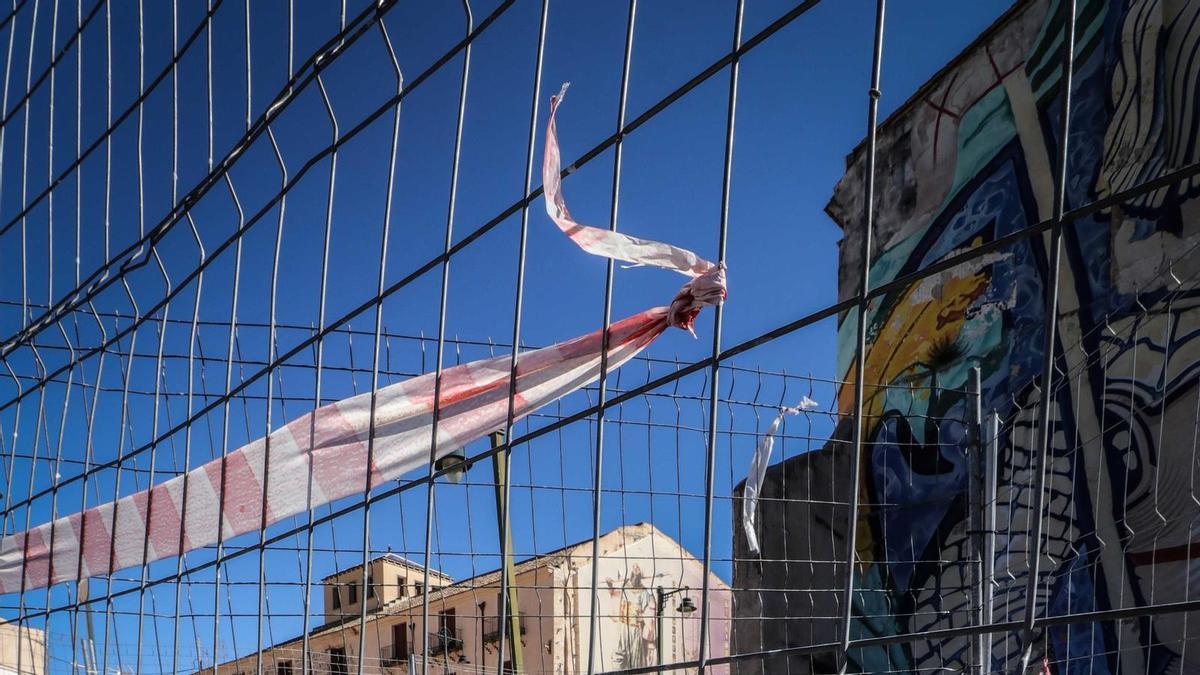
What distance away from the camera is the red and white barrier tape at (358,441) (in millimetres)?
2516

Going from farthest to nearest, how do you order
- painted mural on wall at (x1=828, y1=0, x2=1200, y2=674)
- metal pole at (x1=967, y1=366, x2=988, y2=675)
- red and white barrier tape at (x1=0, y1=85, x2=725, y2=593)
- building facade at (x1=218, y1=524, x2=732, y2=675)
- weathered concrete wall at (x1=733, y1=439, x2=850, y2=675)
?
building facade at (x1=218, y1=524, x2=732, y2=675) → weathered concrete wall at (x1=733, y1=439, x2=850, y2=675) → metal pole at (x1=967, y1=366, x2=988, y2=675) → painted mural on wall at (x1=828, y1=0, x2=1200, y2=674) → red and white barrier tape at (x1=0, y1=85, x2=725, y2=593)

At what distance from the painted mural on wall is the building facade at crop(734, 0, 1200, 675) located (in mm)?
12

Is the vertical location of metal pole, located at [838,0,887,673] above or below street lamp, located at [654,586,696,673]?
above

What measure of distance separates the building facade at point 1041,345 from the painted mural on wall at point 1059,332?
0.04ft

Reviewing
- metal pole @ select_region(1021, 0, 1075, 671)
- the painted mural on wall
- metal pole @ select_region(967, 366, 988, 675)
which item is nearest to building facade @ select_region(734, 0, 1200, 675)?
the painted mural on wall

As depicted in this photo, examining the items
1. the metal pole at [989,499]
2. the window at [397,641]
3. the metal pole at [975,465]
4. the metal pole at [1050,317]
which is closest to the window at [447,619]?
the window at [397,641]

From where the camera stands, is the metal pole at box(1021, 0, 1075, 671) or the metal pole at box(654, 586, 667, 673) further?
the metal pole at box(654, 586, 667, 673)

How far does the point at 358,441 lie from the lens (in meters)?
3.46

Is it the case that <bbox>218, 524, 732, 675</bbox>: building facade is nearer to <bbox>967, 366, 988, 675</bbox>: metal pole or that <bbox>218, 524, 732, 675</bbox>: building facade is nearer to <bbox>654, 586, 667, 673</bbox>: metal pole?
<bbox>654, 586, 667, 673</bbox>: metal pole

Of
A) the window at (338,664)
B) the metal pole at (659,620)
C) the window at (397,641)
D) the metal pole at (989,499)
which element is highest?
the metal pole at (989,499)

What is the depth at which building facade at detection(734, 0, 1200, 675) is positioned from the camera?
210 inches

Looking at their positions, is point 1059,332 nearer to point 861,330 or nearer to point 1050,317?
point 861,330

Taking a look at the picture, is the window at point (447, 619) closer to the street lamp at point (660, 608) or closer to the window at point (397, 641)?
the street lamp at point (660, 608)

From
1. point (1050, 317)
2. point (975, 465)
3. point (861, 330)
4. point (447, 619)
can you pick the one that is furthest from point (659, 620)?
point (447, 619)
